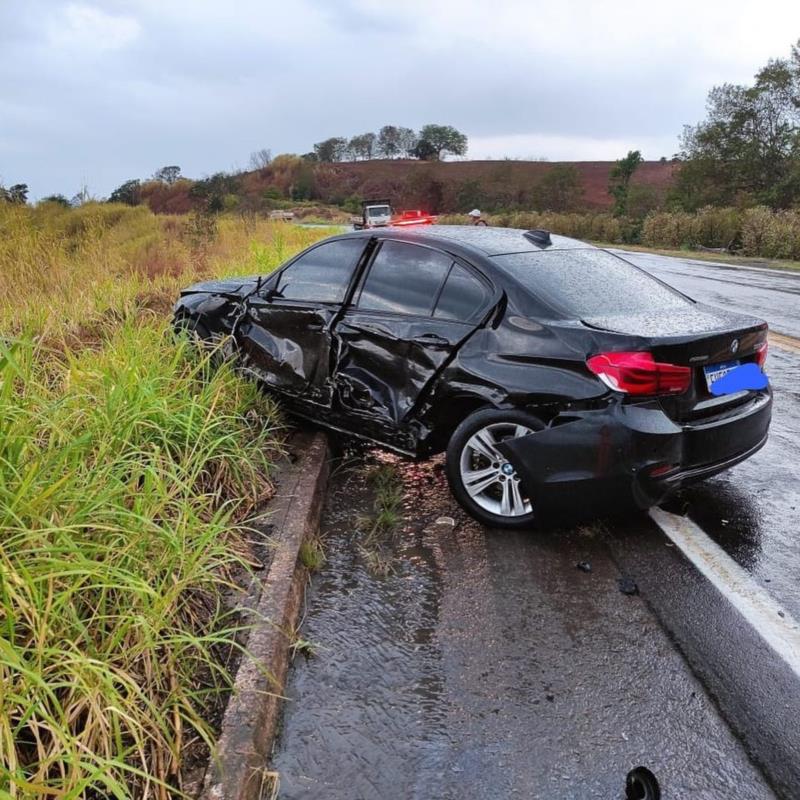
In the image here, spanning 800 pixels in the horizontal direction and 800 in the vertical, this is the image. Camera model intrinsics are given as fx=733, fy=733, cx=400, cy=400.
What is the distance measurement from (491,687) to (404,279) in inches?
101

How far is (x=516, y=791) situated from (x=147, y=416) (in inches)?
103

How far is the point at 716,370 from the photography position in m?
3.69

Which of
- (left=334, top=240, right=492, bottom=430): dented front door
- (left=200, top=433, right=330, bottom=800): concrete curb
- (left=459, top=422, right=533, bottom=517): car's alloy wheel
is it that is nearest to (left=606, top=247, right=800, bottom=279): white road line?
(left=334, top=240, right=492, bottom=430): dented front door

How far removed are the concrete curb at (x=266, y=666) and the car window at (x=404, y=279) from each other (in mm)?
1221

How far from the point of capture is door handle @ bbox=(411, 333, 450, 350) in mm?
4121

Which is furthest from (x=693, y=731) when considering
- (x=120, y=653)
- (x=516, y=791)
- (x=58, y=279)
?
(x=58, y=279)

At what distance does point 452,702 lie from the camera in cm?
262

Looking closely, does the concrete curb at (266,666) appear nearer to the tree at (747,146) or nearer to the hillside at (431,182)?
the hillside at (431,182)

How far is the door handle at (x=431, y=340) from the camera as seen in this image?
13.5 ft

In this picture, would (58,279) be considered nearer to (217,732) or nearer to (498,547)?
(498,547)

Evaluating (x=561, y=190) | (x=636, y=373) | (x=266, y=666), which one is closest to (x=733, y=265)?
(x=636, y=373)

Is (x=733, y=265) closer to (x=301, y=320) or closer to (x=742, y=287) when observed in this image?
(x=742, y=287)

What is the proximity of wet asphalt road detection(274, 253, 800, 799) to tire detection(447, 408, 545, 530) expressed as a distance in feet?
0.40

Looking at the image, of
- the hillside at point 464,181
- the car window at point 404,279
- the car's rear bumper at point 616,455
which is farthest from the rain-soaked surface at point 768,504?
the hillside at point 464,181
